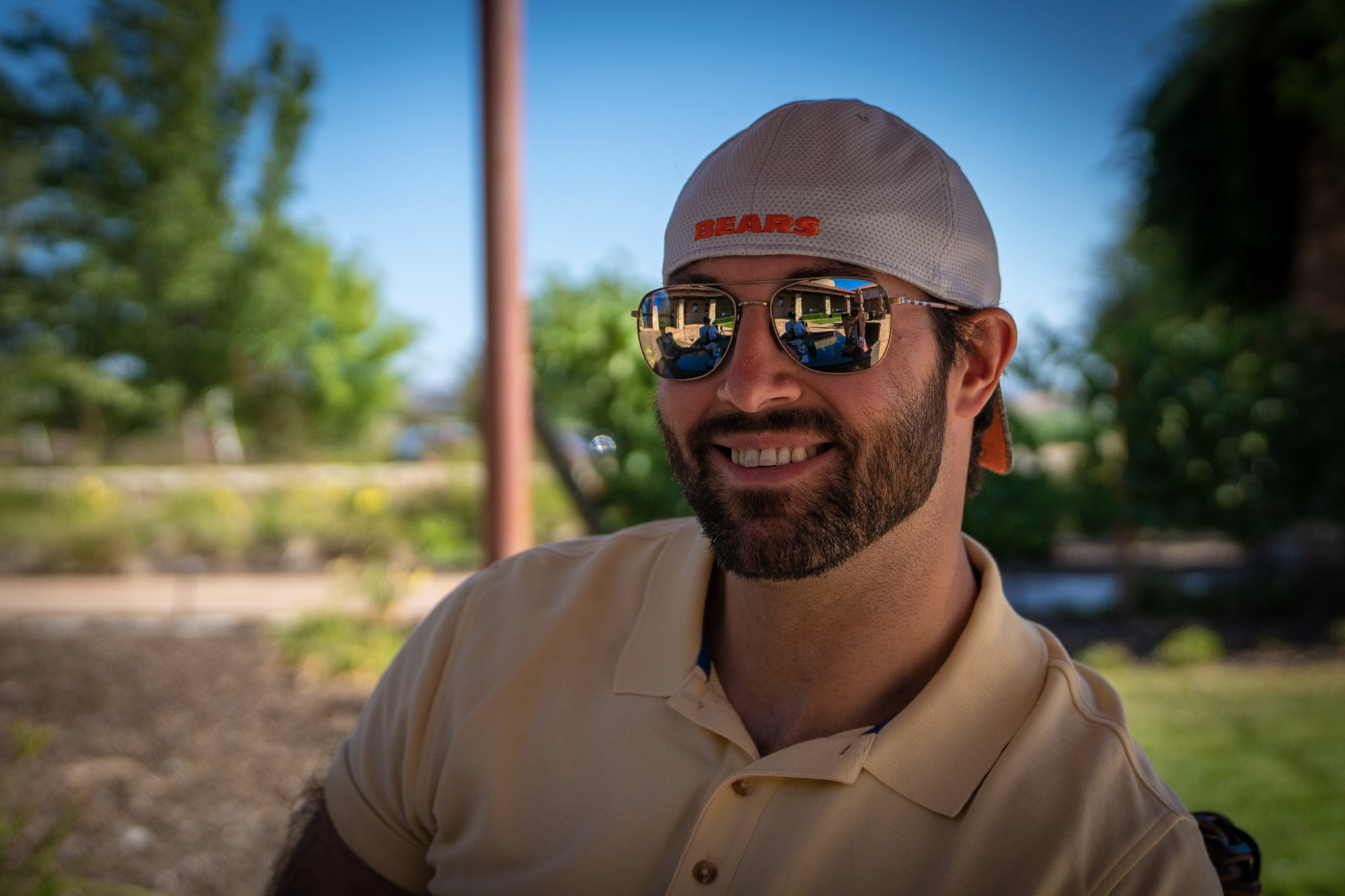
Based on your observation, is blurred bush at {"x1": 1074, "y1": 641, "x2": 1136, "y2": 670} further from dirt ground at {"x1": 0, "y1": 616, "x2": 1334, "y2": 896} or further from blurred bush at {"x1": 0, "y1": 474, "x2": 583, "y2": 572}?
blurred bush at {"x1": 0, "y1": 474, "x2": 583, "y2": 572}

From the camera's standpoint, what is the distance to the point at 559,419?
6.32 m

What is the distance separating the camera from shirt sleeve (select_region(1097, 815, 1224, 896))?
3.84 ft

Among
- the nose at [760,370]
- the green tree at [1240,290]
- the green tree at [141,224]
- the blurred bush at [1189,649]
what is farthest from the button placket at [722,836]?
the green tree at [141,224]

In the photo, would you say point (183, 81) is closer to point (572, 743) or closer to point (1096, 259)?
point (1096, 259)

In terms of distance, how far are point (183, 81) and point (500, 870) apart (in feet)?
69.9

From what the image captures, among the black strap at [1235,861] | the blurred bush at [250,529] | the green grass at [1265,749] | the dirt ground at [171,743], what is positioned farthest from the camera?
the blurred bush at [250,529]

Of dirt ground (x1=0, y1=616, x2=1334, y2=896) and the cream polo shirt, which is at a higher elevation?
the cream polo shirt

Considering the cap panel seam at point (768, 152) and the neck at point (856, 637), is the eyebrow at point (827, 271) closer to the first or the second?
the cap panel seam at point (768, 152)

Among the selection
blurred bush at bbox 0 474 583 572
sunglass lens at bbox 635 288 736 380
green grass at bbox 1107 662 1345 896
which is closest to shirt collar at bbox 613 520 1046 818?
sunglass lens at bbox 635 288 736 380

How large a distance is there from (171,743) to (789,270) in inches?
162

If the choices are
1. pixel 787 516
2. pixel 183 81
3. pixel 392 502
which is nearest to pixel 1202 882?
pixel 787 516

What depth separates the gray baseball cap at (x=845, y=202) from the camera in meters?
1.47

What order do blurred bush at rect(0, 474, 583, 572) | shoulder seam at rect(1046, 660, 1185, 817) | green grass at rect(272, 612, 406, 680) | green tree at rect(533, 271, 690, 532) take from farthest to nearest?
blurred bush at rect(0, 474, 583, 572)
green tree at rect(533, 271, 690, 532)
green grass at rect(272, 612, 406, 680)
shoulder seam at rect(1046, 660, 1185, 817)

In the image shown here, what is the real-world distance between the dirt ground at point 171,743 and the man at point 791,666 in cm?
77
